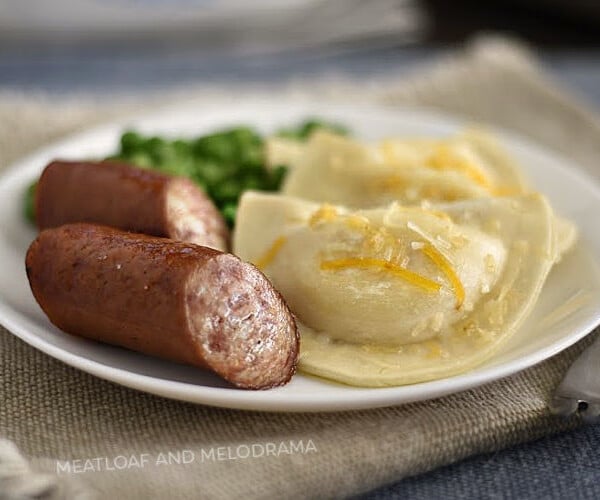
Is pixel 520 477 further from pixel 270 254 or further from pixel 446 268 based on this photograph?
pixel 270 254

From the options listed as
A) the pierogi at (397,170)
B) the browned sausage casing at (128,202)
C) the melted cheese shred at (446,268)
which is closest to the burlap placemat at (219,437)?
the melted cheese shred at (446,268)

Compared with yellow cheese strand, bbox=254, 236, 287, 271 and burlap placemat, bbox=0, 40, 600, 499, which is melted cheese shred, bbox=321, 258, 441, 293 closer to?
yellow cheese strand, bbox=254, 236, 287, 271

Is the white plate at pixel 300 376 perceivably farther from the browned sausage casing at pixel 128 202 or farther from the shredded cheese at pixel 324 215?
the shredded cheese at pixel 324 215

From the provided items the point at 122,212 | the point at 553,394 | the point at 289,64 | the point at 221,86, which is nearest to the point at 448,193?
the point at 553,394

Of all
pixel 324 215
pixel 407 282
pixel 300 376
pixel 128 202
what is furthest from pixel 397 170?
pixel 300 376

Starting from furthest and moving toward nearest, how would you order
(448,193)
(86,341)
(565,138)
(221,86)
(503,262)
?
(221,86) < (565,138) < (448,193) < (503,262) < (86,341)

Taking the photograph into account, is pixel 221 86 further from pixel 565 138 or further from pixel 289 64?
pixel 565 138

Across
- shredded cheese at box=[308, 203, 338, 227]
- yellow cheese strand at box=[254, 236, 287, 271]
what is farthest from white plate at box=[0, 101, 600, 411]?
shredded cheese at box=[308, 203, 338, 227]
